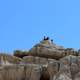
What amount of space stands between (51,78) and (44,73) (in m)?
1.47

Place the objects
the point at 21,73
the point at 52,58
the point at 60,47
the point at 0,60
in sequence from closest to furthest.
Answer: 1. the point at 21,73
2. the point at 0,60
3. the point at 52,58
4. the point at 60,47

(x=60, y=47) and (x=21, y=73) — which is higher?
(x=60, y=47)

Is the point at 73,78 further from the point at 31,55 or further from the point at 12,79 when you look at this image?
the point at 31,55

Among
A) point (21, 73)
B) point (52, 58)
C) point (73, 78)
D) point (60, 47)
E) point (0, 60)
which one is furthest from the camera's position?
point (60, 47)

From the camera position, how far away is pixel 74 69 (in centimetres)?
3691

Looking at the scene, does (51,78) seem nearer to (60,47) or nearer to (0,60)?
(0,60)

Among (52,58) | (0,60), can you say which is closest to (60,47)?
(52,58)

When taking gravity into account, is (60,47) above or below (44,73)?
above

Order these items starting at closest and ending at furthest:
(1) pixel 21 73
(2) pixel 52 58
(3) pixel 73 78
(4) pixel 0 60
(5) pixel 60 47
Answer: (3) pixel 73 78 → (1) pixel 21 73 → (4) pixel 0 60 → (2) pixel 52 58 → (5) pixel 60 47

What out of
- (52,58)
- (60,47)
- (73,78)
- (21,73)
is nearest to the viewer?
(73,78)

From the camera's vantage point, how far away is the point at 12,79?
3881 cm

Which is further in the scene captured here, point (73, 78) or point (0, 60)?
point (0, 60)

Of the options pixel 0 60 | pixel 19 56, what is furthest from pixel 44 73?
pixel 19 56

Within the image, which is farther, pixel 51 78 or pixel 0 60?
pixel 0 60
